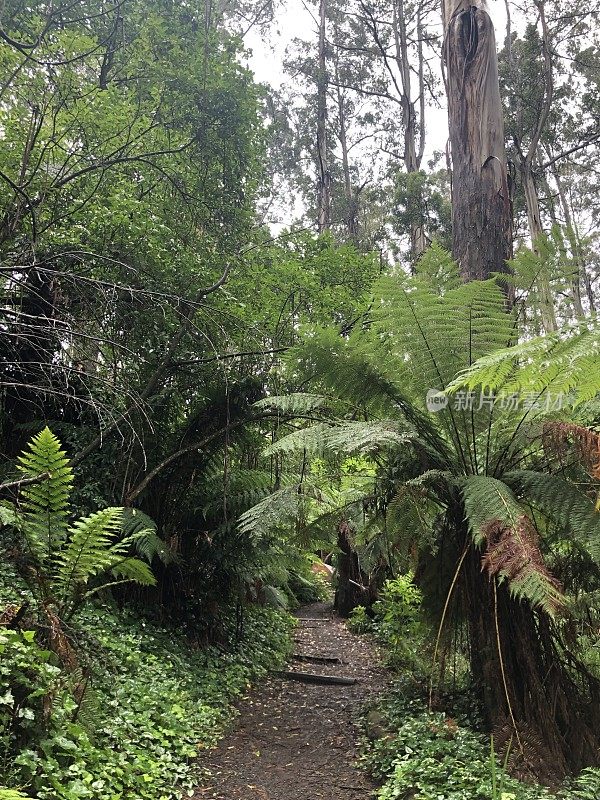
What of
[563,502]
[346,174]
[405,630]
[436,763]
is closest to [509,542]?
[563,502]

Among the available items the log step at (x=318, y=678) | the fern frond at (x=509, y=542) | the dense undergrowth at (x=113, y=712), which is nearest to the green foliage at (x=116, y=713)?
the dense undergrowth at (x=113, y=712)

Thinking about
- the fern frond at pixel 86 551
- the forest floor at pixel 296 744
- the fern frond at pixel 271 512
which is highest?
the fern frond at pixel 271 512

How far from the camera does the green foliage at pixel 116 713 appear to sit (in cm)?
218

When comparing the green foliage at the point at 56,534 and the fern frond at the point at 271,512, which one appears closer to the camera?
the green foliage at the point at 56,534

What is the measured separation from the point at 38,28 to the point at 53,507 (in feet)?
16.2

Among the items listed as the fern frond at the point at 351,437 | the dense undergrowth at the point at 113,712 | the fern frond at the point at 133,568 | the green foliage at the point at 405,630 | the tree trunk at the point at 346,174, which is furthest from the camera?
the tree trunk at the point at 346,174

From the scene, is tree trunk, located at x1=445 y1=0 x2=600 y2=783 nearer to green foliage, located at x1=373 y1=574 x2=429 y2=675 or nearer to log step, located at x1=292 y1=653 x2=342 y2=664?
green foliage, located at x1=373 y1=574 x2=429 y2=675

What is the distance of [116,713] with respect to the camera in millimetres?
2916

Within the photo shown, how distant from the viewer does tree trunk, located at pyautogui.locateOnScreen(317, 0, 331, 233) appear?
1587 centimetres

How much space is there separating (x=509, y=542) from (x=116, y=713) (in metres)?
2.12

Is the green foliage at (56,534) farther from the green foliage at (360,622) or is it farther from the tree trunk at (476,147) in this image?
the green foliage at (360,622)

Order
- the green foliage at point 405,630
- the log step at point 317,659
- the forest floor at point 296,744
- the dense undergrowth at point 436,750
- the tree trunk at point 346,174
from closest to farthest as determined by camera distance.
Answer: the dense undergrowth at point 436,750 → the forest floor at point 296,744 → the green foliage at point 405,630 → the log step at point 317,659 → the tree trunk at point 346,174

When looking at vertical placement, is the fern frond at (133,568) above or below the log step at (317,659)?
above

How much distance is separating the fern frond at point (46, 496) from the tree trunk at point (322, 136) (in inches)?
540
